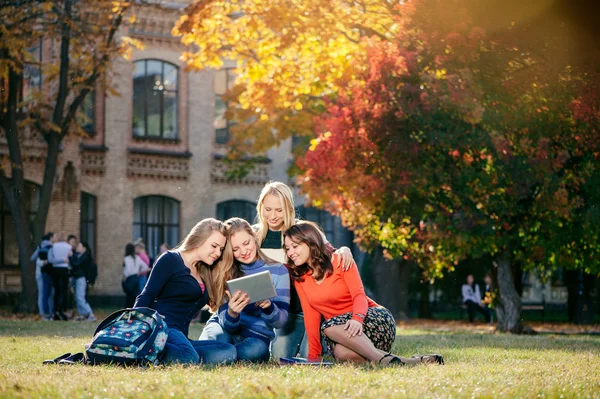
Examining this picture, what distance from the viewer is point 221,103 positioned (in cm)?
3625

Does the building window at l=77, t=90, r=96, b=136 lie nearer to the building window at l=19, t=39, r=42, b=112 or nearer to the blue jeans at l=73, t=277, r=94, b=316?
the building window at l=19, t=39, r=42, b=112

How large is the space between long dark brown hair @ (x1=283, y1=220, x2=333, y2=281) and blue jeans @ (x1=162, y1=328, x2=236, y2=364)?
108 cm

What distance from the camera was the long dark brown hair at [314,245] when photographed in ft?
32.9

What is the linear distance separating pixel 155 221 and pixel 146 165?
73.2 inches

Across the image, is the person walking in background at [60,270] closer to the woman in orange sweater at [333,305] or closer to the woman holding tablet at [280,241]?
the woman holding tablet at [280,241]

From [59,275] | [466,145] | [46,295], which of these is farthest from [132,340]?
[46,295]

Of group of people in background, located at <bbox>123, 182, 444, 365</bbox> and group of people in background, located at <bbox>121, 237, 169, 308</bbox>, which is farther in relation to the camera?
group of people in background, located at <bbox>121, 237, 169, 308</bbox>

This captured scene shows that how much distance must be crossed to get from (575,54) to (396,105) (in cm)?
348

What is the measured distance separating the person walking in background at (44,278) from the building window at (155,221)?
9474mm

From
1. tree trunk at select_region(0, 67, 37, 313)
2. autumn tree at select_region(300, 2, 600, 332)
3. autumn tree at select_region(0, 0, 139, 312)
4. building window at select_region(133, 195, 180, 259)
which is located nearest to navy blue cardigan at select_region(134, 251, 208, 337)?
autumn tree at select_region(300, 2, 600, 332)

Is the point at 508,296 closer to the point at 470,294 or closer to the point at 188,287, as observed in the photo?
the point at 470,294

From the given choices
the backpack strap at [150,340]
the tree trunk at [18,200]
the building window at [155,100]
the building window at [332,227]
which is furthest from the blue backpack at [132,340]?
the building window at [332,227]

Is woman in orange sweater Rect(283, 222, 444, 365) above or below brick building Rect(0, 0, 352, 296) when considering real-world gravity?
below

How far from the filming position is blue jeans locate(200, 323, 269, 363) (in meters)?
10.1
